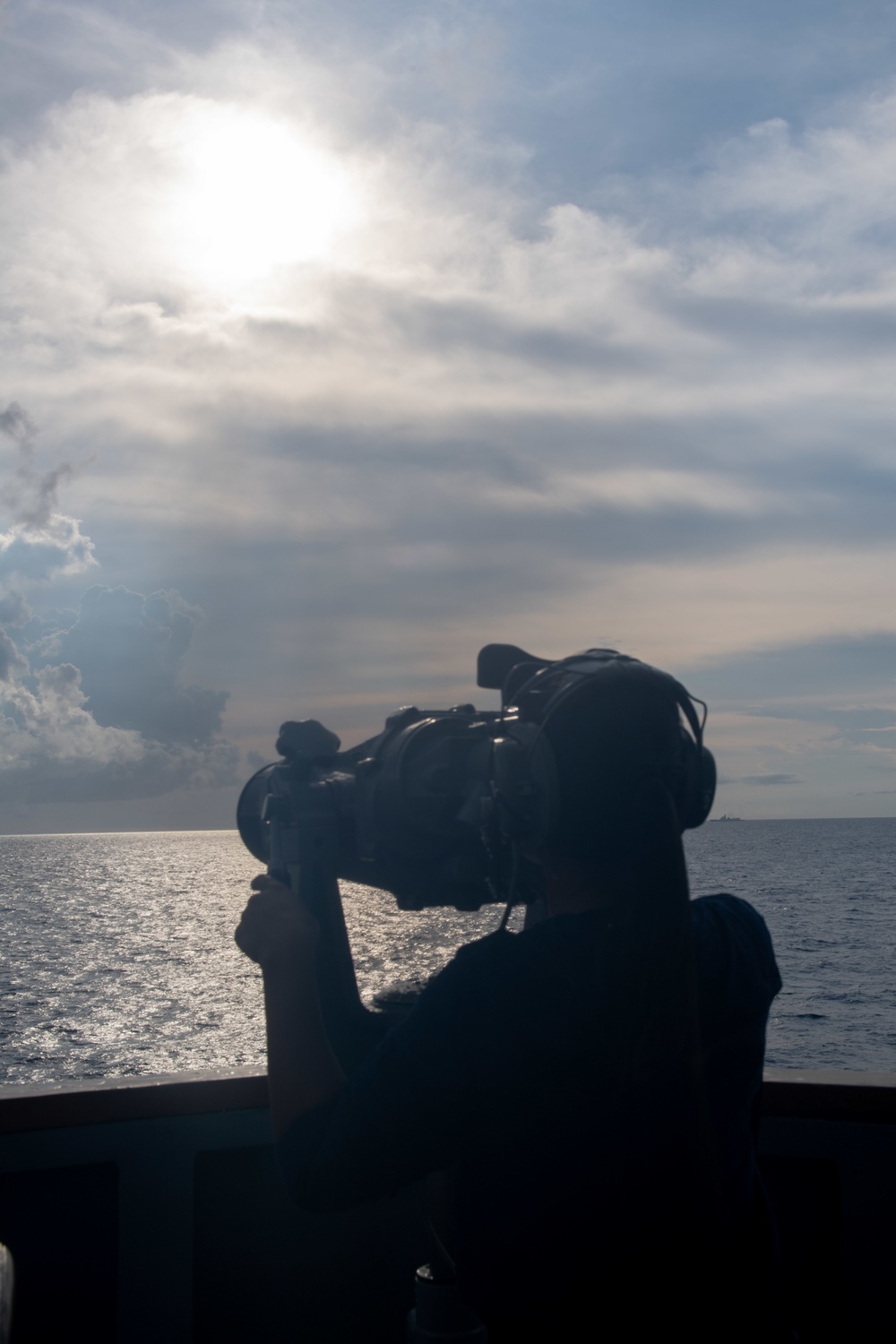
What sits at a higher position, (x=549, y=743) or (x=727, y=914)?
(x=549, y=743)

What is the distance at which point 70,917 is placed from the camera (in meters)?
81.4

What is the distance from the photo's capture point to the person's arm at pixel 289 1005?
1396mm

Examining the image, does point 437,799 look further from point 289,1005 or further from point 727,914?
point 727,914

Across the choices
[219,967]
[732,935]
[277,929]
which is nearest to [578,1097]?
[732,935]

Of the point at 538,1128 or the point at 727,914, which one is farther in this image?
the point at 727,914

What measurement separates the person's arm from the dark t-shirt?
0.03 m

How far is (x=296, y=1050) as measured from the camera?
1426mm

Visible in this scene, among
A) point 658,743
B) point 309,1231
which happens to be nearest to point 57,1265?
point 309,1231

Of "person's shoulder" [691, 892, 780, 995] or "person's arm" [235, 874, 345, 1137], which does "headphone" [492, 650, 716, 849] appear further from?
"person's arm" [235, 874, 345, 1137]

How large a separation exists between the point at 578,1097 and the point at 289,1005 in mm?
398

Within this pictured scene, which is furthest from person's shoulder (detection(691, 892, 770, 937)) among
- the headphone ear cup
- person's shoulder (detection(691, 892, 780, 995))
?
the headphone ear cup

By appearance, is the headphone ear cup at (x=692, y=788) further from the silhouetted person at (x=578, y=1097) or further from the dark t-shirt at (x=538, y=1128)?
the dark t-shirt at (x=538, y=1128)

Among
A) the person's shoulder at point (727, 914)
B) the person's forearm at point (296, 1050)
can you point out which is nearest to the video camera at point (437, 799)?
the person's shoulder at point (727, 914)

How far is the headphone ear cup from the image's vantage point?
1.47 meters
